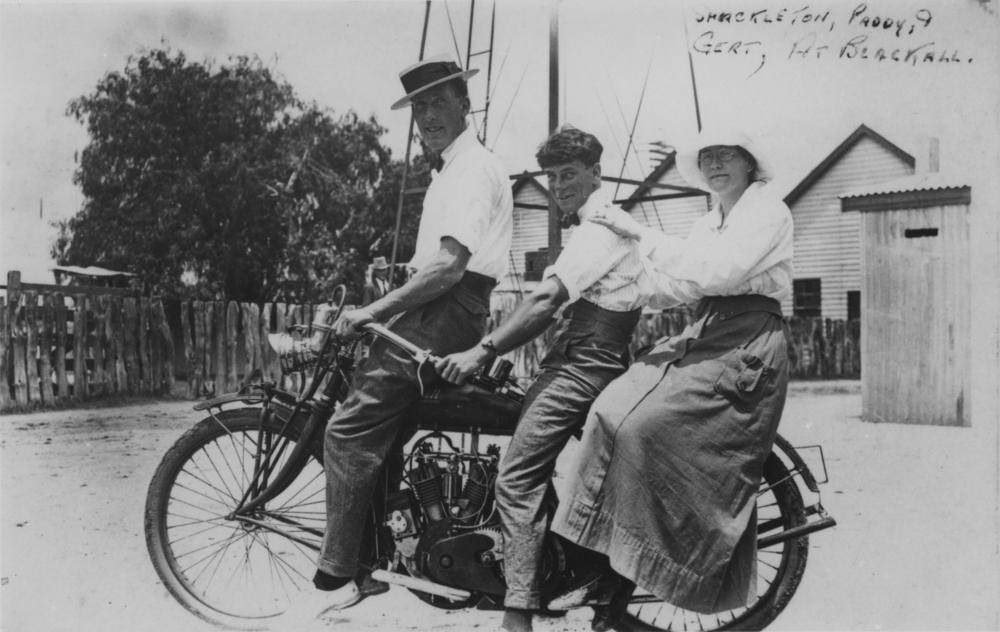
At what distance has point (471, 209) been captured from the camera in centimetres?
344

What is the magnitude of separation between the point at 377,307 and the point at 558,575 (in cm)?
128

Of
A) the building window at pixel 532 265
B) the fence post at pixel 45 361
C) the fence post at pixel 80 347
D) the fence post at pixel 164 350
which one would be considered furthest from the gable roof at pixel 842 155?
the fence post at pixel 45 361

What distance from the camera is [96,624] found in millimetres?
3729

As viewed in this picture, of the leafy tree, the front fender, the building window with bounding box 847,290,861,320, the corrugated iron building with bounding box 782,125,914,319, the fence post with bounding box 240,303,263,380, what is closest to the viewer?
the front fender

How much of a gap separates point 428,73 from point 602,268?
3.84 feet

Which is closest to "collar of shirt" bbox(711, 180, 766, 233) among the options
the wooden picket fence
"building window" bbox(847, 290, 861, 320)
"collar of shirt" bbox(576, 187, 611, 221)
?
"collar of shirt" bbox(576, 187, 611, 221)

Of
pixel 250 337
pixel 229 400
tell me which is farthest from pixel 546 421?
pixel 250 337

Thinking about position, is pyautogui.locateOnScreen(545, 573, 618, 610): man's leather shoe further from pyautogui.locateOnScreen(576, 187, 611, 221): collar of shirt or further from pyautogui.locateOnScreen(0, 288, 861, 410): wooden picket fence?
pyautogui.locateOnScreen(0, 288, 861, 410): wooden picket fence

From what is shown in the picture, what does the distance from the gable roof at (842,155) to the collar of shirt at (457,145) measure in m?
22.3

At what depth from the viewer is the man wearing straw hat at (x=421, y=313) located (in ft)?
11.1

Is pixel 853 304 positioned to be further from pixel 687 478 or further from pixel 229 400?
pixel 229 400

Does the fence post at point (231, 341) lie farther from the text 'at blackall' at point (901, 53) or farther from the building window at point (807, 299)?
the building window at point (807, 299)

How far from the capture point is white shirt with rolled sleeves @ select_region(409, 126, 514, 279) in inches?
135
